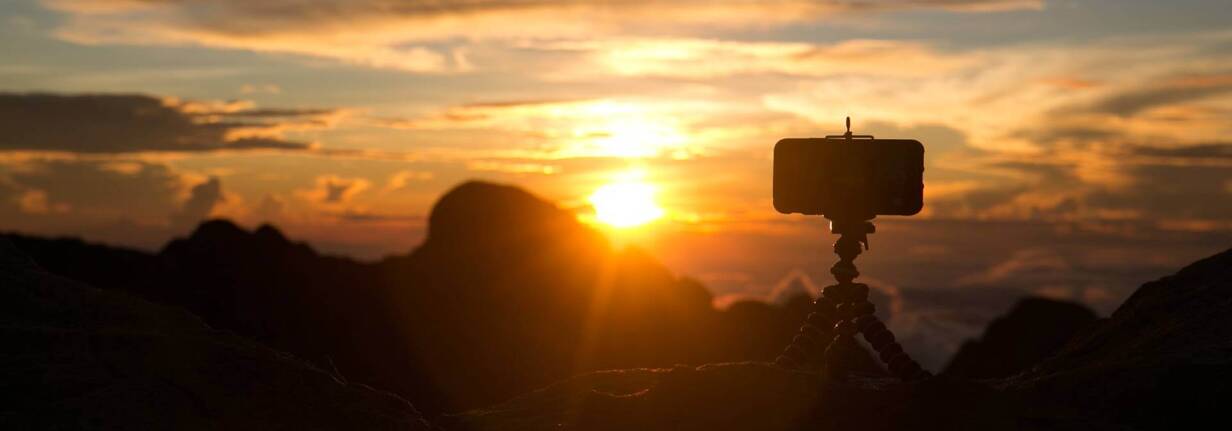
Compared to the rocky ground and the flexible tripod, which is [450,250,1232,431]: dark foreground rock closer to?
the rocky ground

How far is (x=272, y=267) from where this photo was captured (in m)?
50.2

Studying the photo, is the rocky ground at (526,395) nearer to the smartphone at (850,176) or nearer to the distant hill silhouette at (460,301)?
the smartphone at (850,176)

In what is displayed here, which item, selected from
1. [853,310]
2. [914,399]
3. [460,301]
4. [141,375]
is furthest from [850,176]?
[460,301]

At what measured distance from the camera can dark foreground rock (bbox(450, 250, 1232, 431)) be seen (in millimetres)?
11672

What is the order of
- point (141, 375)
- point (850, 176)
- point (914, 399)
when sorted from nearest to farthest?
point (141, 375) < point (914, 399) < point (850, 176)

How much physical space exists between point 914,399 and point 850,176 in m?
2.45

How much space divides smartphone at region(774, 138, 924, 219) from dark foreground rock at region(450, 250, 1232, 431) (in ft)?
6.45

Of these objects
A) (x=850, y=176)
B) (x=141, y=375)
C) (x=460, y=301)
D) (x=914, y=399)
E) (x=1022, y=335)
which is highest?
(x=850, y=176)

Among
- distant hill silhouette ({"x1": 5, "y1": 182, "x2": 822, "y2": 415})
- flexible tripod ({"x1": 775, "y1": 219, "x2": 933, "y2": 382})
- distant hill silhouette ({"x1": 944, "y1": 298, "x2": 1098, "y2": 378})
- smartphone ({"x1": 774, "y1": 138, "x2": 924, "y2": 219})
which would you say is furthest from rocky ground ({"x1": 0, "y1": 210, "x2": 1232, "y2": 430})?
distant hill silhouette ({"x1": 944, "y1": 298, "x2": 1098, "y2": 378})

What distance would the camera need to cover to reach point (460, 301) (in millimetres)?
51094

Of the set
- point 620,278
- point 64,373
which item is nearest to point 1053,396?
point 64,373

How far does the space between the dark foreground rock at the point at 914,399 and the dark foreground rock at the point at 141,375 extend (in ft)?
6.28

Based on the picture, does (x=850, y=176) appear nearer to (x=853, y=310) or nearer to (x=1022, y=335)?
(x=853, y=310)

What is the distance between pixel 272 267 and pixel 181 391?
136 ft
